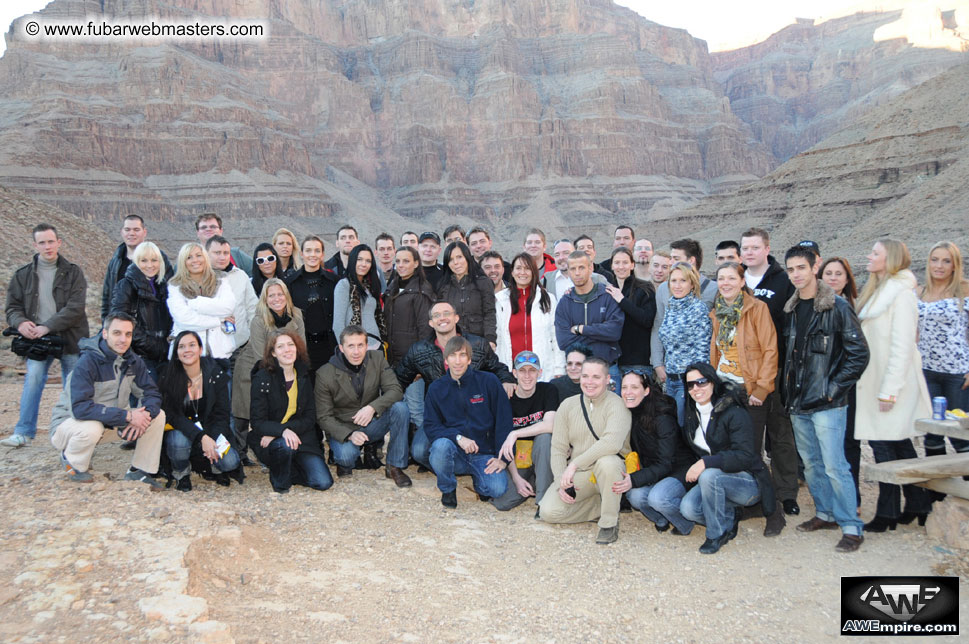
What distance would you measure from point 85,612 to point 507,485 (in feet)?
12.7

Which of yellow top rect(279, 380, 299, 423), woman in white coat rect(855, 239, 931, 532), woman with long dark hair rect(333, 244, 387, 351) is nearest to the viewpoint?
woman in white coat rect(855, 239, 931, 532)

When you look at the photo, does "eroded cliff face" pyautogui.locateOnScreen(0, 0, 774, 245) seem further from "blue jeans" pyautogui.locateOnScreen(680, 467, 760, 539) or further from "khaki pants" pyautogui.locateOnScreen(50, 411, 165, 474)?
"blue jeans" pyautogui.locateOnScreen(680, 467, 760, 539)

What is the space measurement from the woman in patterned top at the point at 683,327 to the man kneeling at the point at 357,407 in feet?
9.33

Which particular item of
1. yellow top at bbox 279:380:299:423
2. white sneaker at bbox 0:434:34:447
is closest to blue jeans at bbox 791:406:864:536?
yellow top at bbox 279:380:299:423

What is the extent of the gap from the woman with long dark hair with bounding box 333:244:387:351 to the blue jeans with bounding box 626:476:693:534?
3449mm

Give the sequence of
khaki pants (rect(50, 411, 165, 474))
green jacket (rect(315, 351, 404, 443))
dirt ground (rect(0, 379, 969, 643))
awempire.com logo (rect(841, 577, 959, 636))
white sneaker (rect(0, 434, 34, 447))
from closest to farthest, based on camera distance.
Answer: dirt ground (rect(0, 379, 969, 643)), awempire.com logo (rect(841, 577, 959, 636)), khaki pants (rect(50, 411, 165, 474)), green jacket (rect(315, 351, 404, 443)), white sneaker (rect(0, 434, 34, 447))

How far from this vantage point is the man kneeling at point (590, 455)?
6.38 metres

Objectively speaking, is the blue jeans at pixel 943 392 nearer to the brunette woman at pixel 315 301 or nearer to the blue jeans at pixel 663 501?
the blue jeans at pixel 663 501

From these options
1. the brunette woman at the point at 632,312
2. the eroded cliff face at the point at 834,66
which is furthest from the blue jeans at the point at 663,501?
the eroded cliff face at the point at 834,66

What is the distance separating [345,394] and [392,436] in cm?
67

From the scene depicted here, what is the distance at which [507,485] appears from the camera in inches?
282

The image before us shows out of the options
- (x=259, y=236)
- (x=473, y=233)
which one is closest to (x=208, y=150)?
(x=259, y=236)

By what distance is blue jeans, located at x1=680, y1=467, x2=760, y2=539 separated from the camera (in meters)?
6.16

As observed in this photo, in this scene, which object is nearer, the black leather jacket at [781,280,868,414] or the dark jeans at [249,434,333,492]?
the black leather jacket at [781,280,868,414]
